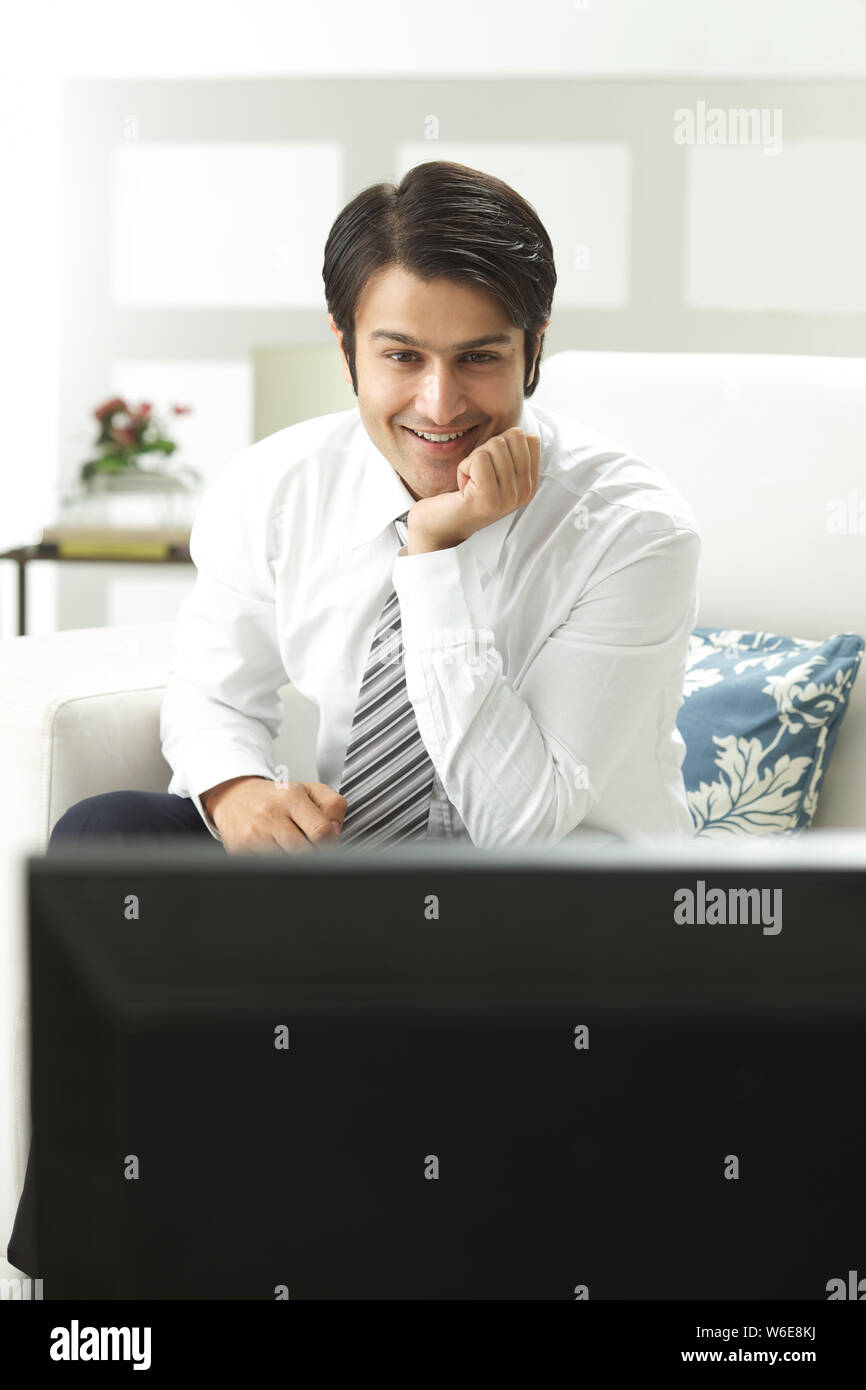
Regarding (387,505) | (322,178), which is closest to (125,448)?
(322,178)

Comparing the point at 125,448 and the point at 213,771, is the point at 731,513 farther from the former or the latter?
the point at 125,448

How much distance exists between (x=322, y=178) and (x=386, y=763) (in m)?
3.44

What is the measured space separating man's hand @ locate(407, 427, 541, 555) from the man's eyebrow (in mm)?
77

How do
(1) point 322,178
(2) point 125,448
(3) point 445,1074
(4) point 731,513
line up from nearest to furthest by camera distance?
1. (3) point 445,1074
2. (4) point 731,513
3. (2) point 125,448
4. (1) point 322,178

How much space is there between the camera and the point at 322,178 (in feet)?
14.2

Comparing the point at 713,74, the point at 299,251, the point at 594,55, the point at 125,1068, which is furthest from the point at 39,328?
the point at 125,1068

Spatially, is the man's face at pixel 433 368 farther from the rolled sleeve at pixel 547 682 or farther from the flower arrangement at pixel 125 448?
the flower arrangement at pixel 125 448

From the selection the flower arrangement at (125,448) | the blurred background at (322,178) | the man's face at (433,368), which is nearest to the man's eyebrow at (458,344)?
the man's face at (433,368)

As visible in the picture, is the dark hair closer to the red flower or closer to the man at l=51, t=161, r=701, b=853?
the man at l=51, t=161, r=701, b=853

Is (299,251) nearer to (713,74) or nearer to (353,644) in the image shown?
(713,74)

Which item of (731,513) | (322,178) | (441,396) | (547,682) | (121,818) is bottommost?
(121,818)

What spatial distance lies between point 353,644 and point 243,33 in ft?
11.4

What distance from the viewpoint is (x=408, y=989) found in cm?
28

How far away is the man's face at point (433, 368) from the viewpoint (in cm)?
121
